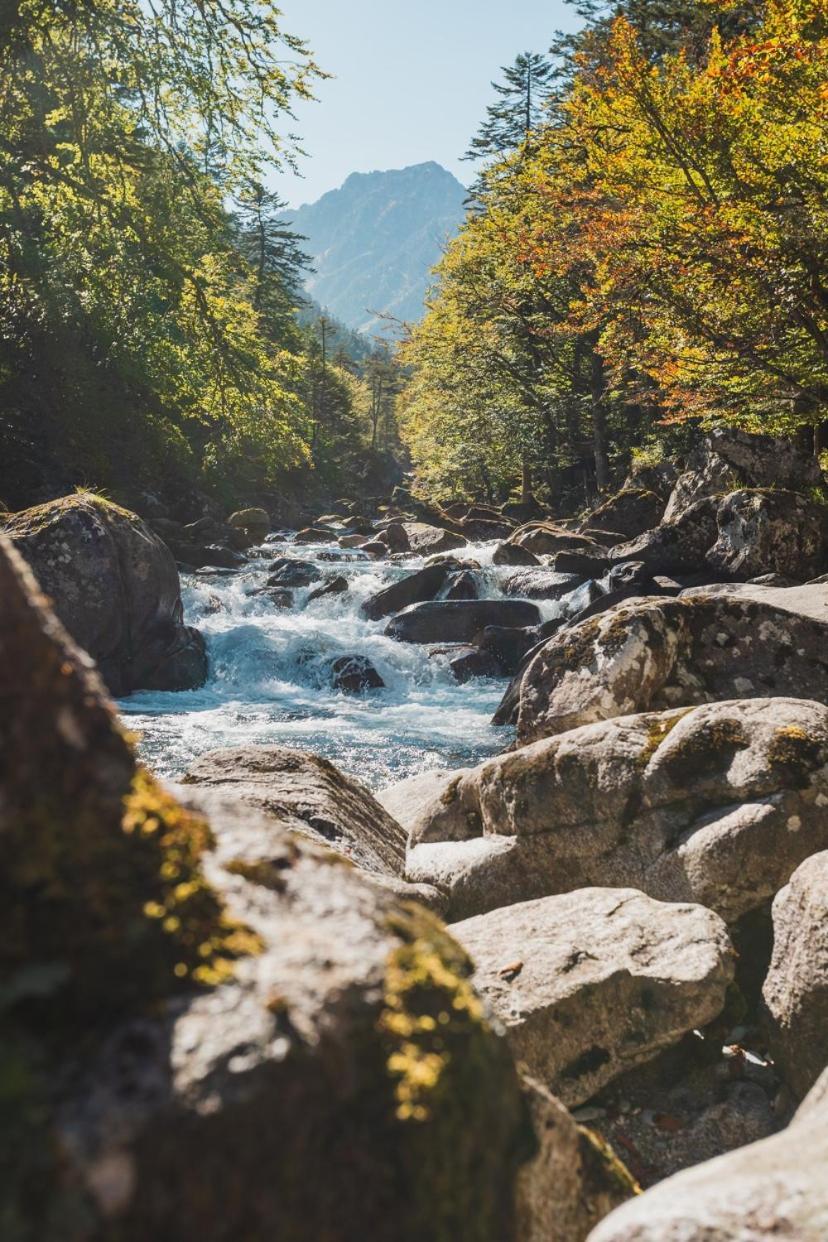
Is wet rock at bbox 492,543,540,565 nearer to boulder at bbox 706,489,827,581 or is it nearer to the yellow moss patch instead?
boulder at bbox 706,489,827,581

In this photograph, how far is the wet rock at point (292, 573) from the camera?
2180 centimetres

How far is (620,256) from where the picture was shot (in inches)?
511

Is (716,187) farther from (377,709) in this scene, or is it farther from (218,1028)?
(218,1028)

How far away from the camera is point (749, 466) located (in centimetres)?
1925

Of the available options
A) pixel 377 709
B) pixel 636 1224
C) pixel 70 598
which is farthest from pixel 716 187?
pixel 636 1224

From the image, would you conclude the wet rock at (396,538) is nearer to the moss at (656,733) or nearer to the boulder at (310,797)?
the boulder at (310,797)

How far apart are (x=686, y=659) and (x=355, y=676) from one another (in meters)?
9.09

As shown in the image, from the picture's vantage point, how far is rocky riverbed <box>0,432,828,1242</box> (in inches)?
40.3

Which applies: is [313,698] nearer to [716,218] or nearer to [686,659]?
[686,659]

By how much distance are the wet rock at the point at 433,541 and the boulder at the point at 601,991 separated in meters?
24.0

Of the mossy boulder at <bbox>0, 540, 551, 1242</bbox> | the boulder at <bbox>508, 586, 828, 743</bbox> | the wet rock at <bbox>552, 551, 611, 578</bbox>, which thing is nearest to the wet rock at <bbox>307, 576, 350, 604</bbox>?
the wet rock at <bbox>552, 551, 611, 578</bbox>

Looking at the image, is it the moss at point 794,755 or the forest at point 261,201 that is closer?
the moss at point 794,755

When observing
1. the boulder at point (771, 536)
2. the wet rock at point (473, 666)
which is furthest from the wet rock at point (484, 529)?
the wet rock at point (473, 666)

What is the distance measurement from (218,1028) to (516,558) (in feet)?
71.9
